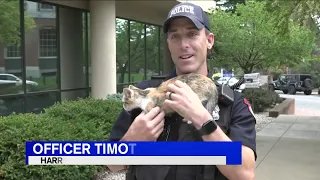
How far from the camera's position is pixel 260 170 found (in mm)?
6340

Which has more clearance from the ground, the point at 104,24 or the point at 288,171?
the point at 104,24

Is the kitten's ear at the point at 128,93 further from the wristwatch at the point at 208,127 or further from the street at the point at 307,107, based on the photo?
the street at the point at 307,107

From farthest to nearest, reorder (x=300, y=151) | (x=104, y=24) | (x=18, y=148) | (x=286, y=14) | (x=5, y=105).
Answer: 1. (x=104, y=24)
2. (x=5, y=105)
3. (x=286, y=14)
4. (x=300, y=151)
5. (x=18, y=148)

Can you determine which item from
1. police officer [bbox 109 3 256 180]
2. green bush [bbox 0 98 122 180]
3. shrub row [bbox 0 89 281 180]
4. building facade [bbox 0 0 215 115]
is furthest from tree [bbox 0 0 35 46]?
police officer [bbox 109 3 256 180]

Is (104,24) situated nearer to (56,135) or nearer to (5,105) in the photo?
(5,105)

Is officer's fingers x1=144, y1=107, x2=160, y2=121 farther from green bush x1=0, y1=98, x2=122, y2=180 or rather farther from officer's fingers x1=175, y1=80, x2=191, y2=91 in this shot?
green bush x1=0, y1=98, x2=122, y2=180

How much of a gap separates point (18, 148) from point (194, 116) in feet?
11.0

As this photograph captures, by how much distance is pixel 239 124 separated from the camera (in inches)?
57.2

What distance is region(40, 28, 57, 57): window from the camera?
1078 cm

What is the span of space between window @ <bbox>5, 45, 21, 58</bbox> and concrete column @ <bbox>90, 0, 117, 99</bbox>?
2154 millimetres

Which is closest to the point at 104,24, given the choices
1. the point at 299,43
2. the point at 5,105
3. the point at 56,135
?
the point at 5,105

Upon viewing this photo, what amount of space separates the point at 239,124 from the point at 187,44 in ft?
1.13

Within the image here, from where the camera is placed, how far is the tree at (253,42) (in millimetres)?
15484

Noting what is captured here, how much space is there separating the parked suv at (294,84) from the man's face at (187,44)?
3141 centimetres
